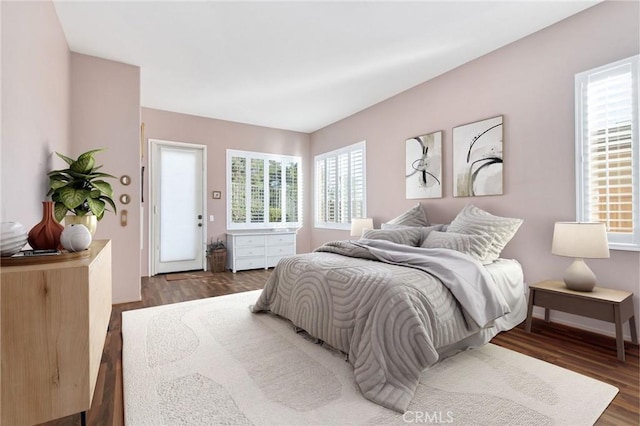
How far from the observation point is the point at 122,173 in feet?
12.3

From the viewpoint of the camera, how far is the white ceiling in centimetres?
270

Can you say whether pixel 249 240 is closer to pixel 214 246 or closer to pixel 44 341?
pixel 214 246

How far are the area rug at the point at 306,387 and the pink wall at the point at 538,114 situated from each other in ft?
3.93

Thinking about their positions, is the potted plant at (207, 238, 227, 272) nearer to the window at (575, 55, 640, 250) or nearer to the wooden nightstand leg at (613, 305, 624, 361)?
the window at (575, 55, 640, 250)

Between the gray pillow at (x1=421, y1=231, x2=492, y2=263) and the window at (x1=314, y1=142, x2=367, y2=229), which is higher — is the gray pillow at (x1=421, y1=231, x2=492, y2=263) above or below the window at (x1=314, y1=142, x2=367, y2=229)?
below

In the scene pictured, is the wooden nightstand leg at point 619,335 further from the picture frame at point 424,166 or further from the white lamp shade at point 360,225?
the white lamp shade at point 360,225

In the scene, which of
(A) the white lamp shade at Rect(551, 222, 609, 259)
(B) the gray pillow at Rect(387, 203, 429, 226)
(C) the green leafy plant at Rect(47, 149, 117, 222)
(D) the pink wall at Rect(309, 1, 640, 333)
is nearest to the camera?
(C) the green leafy plant at Rect(47, 149, 117, 222)

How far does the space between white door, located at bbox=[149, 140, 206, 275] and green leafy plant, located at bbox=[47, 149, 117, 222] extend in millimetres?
3085

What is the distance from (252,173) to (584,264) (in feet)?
17.1

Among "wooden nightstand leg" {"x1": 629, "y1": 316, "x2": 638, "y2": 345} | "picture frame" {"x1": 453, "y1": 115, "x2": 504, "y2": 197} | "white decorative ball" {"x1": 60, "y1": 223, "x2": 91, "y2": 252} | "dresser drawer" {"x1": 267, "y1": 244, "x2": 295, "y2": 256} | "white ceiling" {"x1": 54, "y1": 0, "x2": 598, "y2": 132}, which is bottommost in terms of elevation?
"wooden nightstand leg" {"x1": 629, "y1": 316, "x2": 638, "y2": 345}

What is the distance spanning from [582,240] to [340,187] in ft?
12.9

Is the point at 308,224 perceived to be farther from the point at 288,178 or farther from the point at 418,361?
the point at 418,361

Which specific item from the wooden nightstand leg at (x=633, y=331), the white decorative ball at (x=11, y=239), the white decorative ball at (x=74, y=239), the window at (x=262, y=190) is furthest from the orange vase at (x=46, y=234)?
the window at (x=262, y=190)

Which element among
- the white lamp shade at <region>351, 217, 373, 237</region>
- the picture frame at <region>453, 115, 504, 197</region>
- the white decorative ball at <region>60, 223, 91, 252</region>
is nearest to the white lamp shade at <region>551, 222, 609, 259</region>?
the picture frame at <region>453, 115, 504, 197</region>
